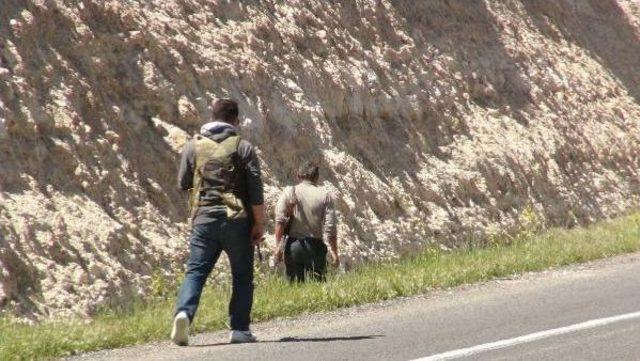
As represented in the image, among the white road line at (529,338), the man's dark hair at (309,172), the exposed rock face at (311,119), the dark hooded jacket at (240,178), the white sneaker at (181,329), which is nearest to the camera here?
the white road line at (529,338)

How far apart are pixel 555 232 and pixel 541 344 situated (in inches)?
313

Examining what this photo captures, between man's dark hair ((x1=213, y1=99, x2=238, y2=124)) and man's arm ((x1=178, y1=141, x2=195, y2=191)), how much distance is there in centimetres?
27

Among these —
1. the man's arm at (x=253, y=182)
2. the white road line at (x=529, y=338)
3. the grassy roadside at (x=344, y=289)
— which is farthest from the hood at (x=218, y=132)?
the white road line at (x=529, y=338)

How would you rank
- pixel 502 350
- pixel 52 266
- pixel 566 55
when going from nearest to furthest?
pixel 502 350
pixel 52 266
pixel 566 55

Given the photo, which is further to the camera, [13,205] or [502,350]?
[13,205]

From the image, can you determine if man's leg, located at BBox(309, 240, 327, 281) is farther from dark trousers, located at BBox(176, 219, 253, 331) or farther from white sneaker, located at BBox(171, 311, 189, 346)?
white sneaker, located at BBox(171, 311, 189, 346)

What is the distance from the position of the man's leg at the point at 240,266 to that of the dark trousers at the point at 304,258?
2.22m

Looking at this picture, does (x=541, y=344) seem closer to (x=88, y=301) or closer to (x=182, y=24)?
(x=88, y=301)

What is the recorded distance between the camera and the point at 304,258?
419 inches

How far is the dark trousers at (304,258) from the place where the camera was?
1063cm

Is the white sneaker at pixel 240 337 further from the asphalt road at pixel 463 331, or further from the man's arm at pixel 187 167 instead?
the man's arm at pixel 187 167

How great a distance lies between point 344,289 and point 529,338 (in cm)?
243

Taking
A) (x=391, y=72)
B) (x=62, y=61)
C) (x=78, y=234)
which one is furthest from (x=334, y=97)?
(x=78, y=234)

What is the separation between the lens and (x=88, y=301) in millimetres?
10031
